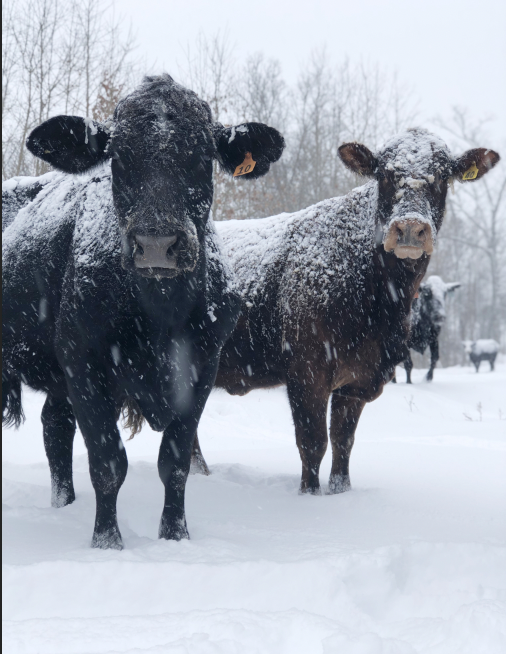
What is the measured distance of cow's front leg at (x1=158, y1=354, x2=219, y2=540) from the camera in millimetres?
3270

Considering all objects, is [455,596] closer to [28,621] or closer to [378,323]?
[28,621]

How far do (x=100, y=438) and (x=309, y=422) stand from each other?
5.87ft

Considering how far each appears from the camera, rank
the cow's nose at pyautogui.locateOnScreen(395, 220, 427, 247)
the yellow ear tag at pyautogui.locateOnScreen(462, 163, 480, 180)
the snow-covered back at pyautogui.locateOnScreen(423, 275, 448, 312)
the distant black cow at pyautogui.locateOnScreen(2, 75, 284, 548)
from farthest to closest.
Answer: the snow-covered back at pyautogui.locateOnScreen(423, 275, 448, 312) < the yellow ear tag at pyautogui.locateOnScreen(462, 163, 480, 180) < the cow's nose at pyautogui.locateOnScreen(395, 220, 427, 247) < the distant black cow at pyautogui.locateOnScreen(2, 75, 284, 548)

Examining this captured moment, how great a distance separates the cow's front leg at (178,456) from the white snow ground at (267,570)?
6.2 inches

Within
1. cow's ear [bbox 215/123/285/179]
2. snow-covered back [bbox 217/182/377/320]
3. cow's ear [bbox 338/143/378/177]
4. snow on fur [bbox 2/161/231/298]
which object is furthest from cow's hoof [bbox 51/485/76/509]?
cow's ear [bbox 338/143/378/177]

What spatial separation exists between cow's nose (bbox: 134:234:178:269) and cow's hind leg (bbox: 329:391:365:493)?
246cm

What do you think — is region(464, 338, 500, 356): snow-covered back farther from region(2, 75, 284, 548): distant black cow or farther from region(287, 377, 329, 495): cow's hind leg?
region(2, 75, 284, 548): distant black cow

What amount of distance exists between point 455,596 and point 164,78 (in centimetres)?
277

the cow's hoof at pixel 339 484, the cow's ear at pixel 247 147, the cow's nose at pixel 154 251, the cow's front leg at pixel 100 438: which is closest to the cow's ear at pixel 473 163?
the cow's ear at pixel 247 147

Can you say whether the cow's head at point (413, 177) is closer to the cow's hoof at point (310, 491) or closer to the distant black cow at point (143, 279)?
the distant black cow at point (143, 279)

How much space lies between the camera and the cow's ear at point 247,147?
344cm

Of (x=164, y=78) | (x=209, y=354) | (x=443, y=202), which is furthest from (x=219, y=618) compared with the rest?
(x=443, y=202)

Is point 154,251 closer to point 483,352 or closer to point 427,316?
point 427,316

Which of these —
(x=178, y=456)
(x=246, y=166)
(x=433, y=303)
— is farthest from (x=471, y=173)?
(x=433, y=303)
